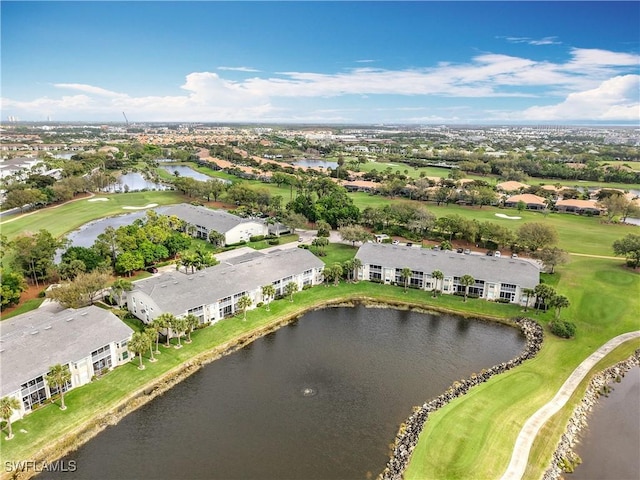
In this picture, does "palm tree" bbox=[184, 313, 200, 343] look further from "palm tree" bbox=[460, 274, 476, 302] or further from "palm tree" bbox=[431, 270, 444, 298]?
"palm tree" bbox=[460, 274, 476, 302]

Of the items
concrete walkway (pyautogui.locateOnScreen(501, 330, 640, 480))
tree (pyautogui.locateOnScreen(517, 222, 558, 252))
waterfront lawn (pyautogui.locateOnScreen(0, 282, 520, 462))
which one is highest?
tree (pyautogui.locateOnScreen(517, 222, 558, 252))

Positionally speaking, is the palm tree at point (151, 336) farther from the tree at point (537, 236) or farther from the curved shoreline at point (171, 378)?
the tree at point (537, 236)

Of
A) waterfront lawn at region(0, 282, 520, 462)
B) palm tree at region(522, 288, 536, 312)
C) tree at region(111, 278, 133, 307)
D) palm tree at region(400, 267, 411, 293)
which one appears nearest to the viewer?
waterfront lawn at region(0, 282, 520, 462)

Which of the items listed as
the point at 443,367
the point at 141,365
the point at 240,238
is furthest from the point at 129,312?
the point at 443,367

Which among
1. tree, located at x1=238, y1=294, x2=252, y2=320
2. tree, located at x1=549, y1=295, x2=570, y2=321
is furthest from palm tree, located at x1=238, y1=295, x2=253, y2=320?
tree, located at x1=549, y1=295, x2=570, y2=321

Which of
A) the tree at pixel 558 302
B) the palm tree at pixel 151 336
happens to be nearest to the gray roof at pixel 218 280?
the palm tree at pixel 151 336

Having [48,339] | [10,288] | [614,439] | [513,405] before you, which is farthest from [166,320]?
[614,439]
